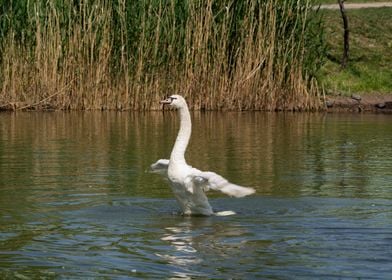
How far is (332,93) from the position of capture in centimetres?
3027

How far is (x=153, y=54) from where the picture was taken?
1056 inches


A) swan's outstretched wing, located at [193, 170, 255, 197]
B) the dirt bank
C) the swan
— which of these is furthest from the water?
the dirt bank

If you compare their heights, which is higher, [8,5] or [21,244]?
[8,5]

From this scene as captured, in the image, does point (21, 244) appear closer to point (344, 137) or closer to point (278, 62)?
point (344, 137)

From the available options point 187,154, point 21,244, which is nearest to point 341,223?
point 21,244

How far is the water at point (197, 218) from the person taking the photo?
29.5ft

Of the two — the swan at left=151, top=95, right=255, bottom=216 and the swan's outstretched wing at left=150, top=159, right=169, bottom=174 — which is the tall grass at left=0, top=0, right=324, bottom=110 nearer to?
the swan's outstretched wing at left=150, top=159, right=169, bottom=174

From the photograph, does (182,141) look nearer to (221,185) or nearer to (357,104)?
(221,185)

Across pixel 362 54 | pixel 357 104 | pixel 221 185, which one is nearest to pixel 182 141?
pixel 221 185

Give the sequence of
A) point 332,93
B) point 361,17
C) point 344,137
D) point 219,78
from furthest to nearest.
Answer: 1. point 361,17
2. point 332,93
3. point 219,78
4. point 344,137

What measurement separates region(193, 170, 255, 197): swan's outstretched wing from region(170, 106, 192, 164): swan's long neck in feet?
2.11

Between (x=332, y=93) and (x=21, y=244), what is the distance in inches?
836

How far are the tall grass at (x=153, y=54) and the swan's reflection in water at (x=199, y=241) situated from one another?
50.0 feet

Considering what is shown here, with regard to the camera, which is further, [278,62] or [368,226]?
[278,62]
